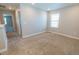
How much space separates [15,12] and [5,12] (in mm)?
165

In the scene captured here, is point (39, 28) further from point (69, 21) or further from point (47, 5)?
point (69, 21)

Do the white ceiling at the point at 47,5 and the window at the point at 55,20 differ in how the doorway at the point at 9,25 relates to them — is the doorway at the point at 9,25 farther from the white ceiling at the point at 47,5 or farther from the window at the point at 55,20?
the window at the point at 55,20

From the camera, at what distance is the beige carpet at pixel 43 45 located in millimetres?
1468

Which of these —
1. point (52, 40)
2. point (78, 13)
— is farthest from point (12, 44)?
point (78, 13)

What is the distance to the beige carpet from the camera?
1468 mm

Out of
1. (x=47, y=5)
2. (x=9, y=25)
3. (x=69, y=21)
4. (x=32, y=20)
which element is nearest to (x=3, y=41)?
(x=9, y=25)

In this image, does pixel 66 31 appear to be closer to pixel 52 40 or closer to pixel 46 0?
pixel 52 40

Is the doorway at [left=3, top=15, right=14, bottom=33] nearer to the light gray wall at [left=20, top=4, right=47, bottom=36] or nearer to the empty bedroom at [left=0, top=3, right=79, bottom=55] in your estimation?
the empty bedroom at [left=0, top=3, right=79, bottom=55]

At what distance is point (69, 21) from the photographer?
1.53m

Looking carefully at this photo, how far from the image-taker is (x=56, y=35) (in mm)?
1564

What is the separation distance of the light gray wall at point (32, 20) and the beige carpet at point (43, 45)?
0.13m

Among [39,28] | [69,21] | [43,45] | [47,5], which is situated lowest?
[43,45]

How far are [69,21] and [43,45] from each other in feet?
2.10

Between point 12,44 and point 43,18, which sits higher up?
point 43,18
